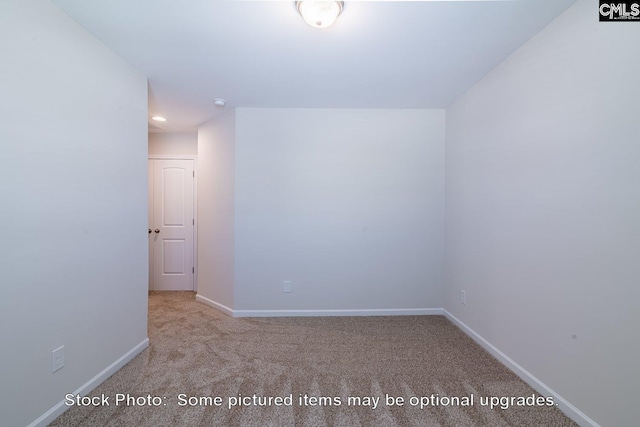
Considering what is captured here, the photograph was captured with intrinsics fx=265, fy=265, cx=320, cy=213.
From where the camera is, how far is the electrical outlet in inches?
64.4

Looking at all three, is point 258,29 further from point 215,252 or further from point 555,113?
point 215,252

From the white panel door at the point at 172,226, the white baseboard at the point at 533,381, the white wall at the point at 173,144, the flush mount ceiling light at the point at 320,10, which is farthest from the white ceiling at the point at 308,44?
the white baseboard at the point at 533,381

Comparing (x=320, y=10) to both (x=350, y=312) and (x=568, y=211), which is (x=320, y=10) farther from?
(x=350, y=312)

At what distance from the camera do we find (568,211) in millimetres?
1681

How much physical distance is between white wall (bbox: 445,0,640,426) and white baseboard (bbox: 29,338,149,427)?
319 centimetres

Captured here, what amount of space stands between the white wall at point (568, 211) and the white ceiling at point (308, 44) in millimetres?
350

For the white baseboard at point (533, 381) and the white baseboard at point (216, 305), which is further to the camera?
the white baseboard at point (216, 305)

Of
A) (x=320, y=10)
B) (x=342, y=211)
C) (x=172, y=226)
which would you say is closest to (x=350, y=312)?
(x=342, y=211)

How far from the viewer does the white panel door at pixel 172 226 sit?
430 cm

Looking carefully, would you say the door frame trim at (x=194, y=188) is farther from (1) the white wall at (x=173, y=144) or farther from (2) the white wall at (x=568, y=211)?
(2) the white wall at (x=568, y=211)

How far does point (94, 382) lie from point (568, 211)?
3.46m

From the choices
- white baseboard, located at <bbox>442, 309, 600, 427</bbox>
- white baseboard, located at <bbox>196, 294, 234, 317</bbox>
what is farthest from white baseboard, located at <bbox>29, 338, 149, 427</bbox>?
white baseboard, located at <bbox>442, 309, 600, 427</bbox>

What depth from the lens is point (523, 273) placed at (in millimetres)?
2045

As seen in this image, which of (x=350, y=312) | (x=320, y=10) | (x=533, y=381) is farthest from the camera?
(x=350, y=312)
